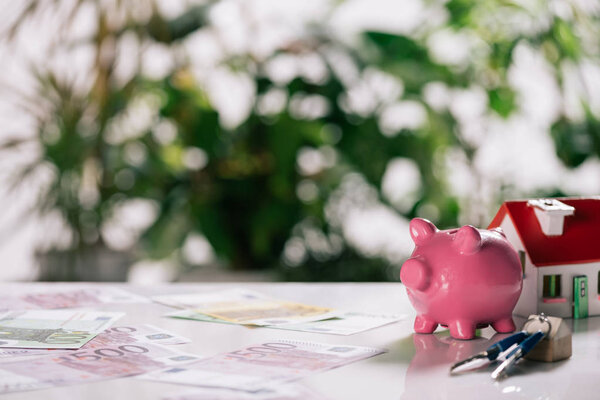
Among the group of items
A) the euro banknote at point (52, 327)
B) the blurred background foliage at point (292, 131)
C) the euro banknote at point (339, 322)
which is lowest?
the euro banknote at point (52, 327)

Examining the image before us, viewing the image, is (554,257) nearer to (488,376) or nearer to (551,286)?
(551,286)

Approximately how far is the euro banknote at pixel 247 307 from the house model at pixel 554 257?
25 centimetres

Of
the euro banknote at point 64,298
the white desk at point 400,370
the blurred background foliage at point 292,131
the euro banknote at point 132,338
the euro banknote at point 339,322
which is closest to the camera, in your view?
the white desk at point 400,370

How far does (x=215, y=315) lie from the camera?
87 cm

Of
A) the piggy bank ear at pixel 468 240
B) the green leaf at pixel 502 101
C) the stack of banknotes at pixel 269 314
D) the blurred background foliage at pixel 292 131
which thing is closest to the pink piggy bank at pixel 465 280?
the piggy bank ear at pixel 468 240

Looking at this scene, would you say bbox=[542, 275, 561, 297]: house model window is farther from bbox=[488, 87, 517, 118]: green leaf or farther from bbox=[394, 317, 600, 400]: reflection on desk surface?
bbox=[488, 87, 517, 118]: green leaf

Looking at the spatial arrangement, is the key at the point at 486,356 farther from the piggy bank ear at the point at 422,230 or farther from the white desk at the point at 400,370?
the piggy bank ear at the point at 422,230

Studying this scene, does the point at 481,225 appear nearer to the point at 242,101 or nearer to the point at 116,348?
the point at 242,101

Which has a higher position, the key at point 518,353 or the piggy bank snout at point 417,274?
the piggy bank snout at point 417,274

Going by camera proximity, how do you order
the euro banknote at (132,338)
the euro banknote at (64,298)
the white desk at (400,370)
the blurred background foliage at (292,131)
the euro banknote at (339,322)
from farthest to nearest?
1. the blurred background foliage at (292,131)
2. the euro banknote at (64,298)
3. the euro banknote at (339,322)
4. the euro banknote at (132,338)
5. the white desk at (400,370)

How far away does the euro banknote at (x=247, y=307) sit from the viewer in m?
0.85

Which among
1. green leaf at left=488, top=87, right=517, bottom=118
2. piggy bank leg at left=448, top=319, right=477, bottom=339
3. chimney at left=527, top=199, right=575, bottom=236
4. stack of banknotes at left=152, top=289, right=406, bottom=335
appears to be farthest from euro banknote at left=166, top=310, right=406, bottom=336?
green leaf at left=488, top=87, right=517, bottom=118

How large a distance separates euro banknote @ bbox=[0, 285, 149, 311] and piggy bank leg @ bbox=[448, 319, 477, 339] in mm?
458

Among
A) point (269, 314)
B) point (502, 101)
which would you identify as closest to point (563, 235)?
point (269, 314)
